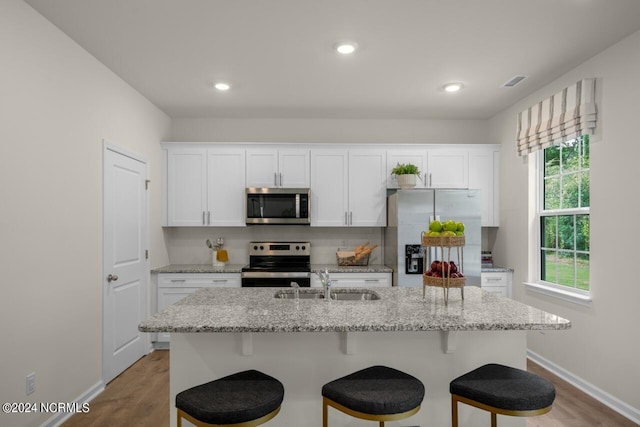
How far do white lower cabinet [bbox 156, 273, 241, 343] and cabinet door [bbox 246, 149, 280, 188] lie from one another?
1084 millimetres

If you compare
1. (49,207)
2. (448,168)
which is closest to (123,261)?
(49,207)

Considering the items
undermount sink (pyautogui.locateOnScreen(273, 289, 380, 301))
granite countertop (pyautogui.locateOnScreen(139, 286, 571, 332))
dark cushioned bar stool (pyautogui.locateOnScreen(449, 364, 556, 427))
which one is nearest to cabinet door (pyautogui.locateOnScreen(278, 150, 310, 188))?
undermount sink (pyautogui.locateOnScreen(273, 289, 380, 301))

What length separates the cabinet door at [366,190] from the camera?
4598 mm

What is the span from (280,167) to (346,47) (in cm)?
193

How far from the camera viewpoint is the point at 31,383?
2.38 meters

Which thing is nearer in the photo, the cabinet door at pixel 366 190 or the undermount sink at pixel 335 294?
the undermount sink at pixel 335 294

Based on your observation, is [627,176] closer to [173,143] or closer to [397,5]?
[397,5]

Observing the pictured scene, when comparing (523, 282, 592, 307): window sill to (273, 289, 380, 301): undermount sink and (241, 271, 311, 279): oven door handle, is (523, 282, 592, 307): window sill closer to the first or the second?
(273, 289, 380, 301): undermount sink

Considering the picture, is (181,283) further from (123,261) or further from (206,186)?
(206,186)

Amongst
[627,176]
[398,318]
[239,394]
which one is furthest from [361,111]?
[239,394]

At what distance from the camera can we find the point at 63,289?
2693 millimetres

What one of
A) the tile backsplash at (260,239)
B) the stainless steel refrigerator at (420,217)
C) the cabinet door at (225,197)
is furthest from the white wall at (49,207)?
the stainless steel refrigerator at (420,217)

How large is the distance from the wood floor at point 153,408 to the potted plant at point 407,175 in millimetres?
2216

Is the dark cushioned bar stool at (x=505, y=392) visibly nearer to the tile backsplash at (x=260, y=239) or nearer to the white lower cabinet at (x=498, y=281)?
the white lower cabinet at (x=498, y=281)
